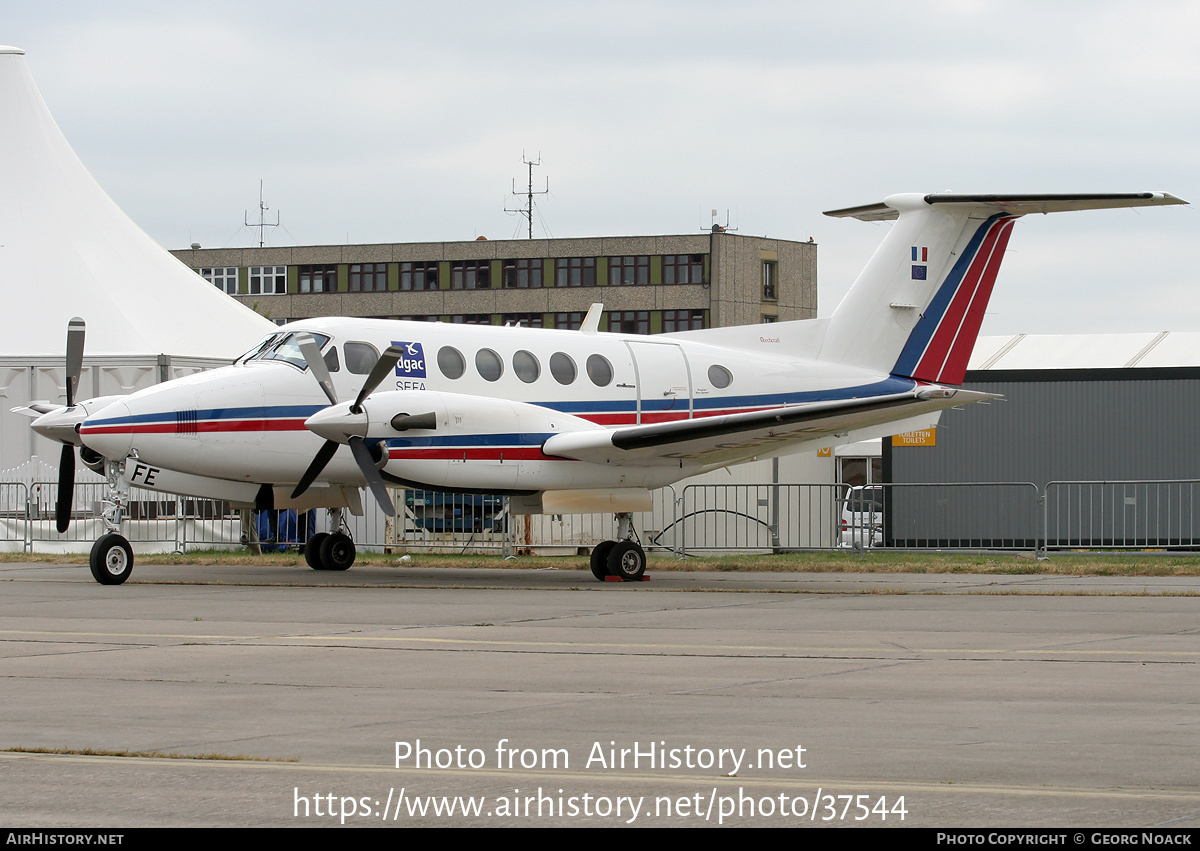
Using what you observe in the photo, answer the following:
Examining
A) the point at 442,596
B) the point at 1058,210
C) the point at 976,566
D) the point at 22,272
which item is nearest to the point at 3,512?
the point at 22,272

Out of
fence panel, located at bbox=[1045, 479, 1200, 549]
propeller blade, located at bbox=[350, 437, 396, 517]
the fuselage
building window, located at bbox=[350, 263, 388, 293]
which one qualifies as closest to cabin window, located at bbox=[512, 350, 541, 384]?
the fuselage

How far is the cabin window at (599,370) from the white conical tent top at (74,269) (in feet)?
42.6

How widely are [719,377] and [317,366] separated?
6.08 m

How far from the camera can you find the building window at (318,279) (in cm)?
9206

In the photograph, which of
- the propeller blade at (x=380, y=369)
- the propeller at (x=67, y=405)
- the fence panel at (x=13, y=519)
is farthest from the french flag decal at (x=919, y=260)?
the fence panel at (x=13, y=519)

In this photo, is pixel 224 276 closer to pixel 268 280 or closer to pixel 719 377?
pixel 268 280

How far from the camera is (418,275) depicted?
9025 cm

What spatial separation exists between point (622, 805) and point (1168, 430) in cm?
2322

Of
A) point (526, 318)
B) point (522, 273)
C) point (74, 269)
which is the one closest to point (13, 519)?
point (74, 269)

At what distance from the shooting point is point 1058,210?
1947 cm

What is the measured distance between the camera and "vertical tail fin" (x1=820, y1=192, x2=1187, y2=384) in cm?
2056

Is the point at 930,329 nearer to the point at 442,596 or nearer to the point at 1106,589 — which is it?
the point at 1106,589

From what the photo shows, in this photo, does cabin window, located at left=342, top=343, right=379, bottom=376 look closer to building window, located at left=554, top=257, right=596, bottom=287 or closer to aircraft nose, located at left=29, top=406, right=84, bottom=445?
aircraft nose, located at left=29, top=406, right=84, bottom=445

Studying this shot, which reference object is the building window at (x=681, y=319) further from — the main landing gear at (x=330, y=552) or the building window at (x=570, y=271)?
the main landing gear at (x=330, y=552)
